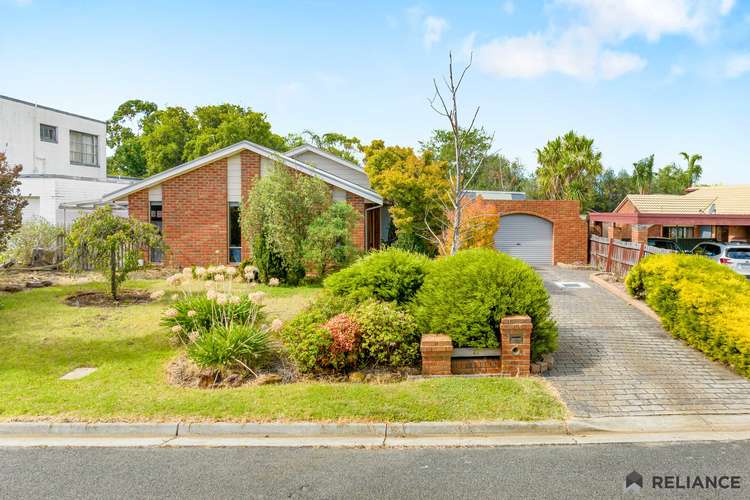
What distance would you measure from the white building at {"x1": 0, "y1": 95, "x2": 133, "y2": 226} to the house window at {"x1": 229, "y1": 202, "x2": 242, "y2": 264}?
25.9 ft

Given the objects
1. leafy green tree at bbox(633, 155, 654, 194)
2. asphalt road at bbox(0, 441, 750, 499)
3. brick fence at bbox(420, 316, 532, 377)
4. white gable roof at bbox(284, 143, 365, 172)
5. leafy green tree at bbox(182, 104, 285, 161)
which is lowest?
asphalt road at bbox(0, 441, 750, 499)

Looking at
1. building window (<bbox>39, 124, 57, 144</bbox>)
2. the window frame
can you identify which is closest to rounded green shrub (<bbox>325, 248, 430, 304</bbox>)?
the window frame

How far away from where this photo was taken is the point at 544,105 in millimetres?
18547

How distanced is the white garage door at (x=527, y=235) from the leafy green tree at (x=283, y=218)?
10.8 m

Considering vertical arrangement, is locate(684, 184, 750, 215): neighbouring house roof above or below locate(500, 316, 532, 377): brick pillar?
above

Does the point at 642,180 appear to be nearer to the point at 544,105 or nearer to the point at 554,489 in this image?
the point at 544,105

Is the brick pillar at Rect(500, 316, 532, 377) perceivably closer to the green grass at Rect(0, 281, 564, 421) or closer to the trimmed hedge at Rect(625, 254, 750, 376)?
the green grass at Rect(0, 281, 564, 421)

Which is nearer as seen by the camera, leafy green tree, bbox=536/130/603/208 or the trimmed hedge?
the trimmed hedge

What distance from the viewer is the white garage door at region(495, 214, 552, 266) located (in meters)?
24.0

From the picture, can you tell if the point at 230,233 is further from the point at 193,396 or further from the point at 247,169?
the point at 193,396

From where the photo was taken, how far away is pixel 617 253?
1888cm

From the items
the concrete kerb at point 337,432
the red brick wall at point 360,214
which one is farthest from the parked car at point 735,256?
the concrete kerb at point 337,432

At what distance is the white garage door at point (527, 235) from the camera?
945 inches

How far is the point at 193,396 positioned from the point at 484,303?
4.11 m
